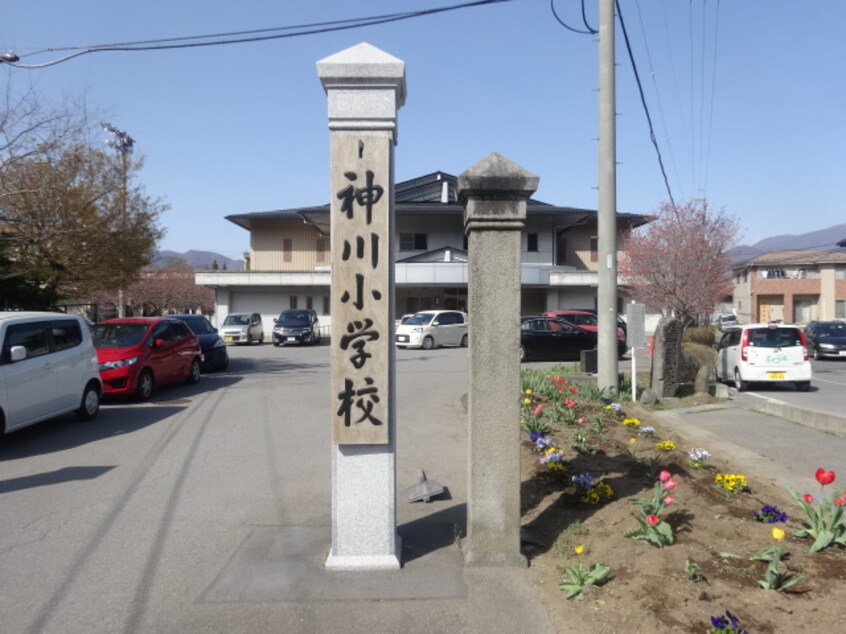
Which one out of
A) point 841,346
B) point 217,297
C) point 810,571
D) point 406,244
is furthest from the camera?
point 406,244

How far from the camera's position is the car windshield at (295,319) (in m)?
30.5

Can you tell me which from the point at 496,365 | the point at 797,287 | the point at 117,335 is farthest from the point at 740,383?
the point at 797,287

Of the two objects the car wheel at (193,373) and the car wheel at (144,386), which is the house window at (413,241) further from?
the car wheel at (144,386)

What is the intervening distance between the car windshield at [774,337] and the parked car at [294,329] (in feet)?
65.5

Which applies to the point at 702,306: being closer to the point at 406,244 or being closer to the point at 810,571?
the point at 406,244

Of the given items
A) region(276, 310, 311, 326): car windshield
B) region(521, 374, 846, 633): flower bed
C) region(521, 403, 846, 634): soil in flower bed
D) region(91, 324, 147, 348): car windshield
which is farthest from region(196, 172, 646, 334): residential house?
region(521, 403, 846, 634): soil in flower bed

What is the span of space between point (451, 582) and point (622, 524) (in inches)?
58.1

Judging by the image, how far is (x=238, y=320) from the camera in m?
32.4

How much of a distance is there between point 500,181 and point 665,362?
337 inches

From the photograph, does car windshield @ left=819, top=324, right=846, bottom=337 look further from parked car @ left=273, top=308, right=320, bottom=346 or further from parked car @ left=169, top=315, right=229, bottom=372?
parked car @ left=169, top=315, right=229, bottom=372

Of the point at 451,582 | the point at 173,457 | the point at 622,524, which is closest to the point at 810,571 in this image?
the point at 622,524

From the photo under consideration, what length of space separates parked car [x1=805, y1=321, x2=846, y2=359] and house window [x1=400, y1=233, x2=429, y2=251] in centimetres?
2175

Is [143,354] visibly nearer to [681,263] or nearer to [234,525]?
[234,525]

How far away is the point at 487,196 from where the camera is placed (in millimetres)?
4520
